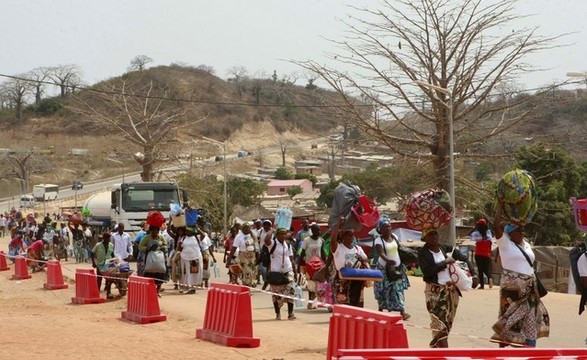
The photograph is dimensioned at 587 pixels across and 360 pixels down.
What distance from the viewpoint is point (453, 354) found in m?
6.33

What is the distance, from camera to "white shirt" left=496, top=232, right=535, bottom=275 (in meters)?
10.4

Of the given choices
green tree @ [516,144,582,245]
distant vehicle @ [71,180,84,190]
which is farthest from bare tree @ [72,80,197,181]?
distant vehicle @ [71,180,84,190]

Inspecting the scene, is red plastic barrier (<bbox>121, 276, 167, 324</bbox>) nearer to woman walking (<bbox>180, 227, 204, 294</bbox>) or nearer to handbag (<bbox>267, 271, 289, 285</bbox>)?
handbag (<bbox>267, 271, 289, 285</bbox>)

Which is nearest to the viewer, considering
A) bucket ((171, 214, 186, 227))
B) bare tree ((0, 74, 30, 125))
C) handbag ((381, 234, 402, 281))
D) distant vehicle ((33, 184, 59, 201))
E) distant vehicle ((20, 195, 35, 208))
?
handbag ((381, 234, 402, 281))

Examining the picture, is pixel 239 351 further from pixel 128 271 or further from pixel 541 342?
pixel 128 271

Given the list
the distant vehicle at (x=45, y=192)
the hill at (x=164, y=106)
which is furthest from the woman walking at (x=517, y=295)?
the hill at (x=164, y=106)

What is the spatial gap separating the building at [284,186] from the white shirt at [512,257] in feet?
299

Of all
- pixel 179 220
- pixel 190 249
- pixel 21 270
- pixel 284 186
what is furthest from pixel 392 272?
pixel 284 186

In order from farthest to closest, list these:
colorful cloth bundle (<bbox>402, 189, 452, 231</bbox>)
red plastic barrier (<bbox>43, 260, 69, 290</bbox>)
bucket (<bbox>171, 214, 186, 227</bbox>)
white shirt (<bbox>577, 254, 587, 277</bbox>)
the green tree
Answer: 1. the green tree
2. red plastic barrier (<bbox>43, 260, 69, 290</bbox>)
3. bucket (<bbox>171, 214, 186, 227</bbox>)
4. white shirt (<bbox>577, 254, 587, 277</bbox>)
5. colorful cloth bundle (<bbox>402, 189, 452, 231</bbox>)

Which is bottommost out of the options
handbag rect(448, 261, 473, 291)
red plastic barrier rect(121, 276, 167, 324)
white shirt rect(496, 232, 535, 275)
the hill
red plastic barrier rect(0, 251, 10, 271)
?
red plastic barrier rect(0, 251, 10, 271)

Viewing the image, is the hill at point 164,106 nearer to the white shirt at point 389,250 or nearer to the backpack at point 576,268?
the white shirt at point 389,250

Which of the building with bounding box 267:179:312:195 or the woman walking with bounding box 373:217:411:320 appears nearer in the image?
the woman walking with bounding box 373:217:411:320

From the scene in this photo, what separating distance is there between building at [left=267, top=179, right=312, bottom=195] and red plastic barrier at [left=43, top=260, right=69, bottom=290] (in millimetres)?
73924

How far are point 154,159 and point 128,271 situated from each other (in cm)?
2429
